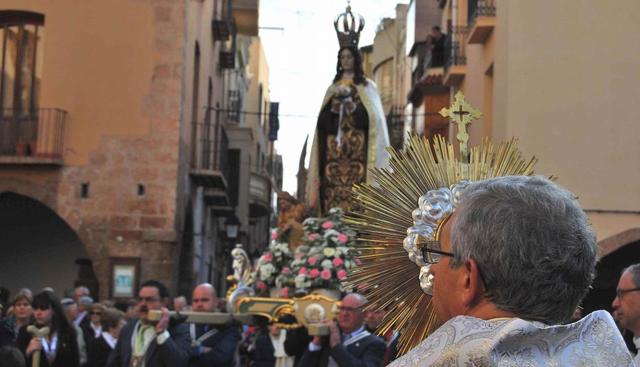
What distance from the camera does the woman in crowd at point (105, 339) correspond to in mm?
10055

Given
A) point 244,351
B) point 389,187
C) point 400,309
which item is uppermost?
point 389,187

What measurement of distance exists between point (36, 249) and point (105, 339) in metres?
12.9

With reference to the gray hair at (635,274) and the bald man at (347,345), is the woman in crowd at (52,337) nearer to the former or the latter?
the bald man at (347,345)

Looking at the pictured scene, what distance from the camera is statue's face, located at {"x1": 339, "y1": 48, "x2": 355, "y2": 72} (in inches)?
495

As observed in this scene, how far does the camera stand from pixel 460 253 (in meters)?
2.39

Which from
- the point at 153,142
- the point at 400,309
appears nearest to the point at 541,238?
the point at 400,309

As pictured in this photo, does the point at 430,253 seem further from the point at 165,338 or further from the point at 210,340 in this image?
the point at 210,340

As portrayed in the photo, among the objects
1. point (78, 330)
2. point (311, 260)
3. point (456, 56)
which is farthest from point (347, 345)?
point (456, 56)

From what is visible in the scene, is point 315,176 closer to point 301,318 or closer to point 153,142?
point 301,318

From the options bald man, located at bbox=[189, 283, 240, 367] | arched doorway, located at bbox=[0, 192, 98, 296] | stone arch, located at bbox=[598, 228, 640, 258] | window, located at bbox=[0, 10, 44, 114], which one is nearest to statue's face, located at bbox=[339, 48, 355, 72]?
bald man, located at bbox=[189, 283, 240, 367]

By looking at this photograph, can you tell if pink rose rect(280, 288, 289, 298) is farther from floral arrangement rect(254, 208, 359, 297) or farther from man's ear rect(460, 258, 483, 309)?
man's ear rect(460, 258, 483, 309)

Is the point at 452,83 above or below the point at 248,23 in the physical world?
below

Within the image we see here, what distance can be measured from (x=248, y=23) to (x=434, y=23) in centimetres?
530

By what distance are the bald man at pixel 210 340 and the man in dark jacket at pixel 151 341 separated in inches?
5.9
